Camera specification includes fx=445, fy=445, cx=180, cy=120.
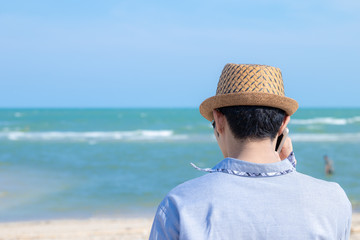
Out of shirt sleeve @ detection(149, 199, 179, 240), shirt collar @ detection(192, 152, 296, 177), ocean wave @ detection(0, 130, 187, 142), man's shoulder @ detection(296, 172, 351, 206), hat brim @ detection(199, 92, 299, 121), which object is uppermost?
hat brim @ detection(199, 92, 299, 121)

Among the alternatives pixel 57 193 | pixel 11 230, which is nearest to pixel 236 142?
pixel 11 230

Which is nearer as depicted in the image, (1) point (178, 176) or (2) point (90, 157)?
(1) point (178, 176)

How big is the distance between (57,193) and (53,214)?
1.57 meters

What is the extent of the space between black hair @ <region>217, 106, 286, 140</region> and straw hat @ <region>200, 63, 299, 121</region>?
0.06 feet

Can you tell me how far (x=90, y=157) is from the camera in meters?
16.0

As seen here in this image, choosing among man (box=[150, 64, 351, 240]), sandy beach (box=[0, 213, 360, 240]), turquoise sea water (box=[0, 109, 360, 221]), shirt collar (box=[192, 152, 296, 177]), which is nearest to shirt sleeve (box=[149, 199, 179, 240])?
man (box=[150, 64, 351, 240])

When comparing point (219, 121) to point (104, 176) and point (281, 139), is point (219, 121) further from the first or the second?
point (104, 176)

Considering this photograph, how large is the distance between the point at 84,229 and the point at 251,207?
6.02 meters

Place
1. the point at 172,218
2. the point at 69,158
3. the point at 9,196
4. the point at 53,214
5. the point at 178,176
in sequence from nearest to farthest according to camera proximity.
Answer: the point at 172,218
the point at 53,214
the point at 9,196
the point at 178,176
the point at 69,158

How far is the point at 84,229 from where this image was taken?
677 cm

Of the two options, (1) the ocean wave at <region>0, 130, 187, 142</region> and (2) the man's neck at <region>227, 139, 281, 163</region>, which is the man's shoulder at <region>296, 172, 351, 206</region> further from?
(1) the ocean wave at <region>0, 130, 187, 142</region>

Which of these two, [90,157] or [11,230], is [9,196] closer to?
[11,230]

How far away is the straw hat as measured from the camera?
1281 mm

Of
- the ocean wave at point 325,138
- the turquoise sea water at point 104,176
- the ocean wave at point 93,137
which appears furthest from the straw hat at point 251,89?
the ocean wave at point 93,137
